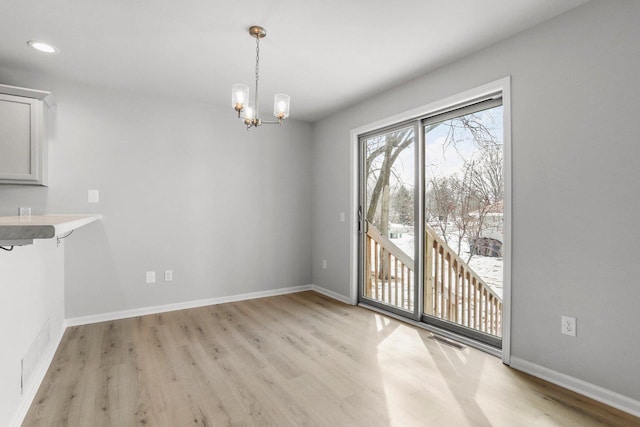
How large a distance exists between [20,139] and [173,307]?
2163 millimetres

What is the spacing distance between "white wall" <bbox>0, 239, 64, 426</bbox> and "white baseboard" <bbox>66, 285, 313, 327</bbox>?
60cm

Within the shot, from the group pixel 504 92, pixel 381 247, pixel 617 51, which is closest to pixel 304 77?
pixel 504 92

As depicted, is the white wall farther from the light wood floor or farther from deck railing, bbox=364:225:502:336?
deck railing, bbox=364:225:502:336

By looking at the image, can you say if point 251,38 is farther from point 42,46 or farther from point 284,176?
point 284,176

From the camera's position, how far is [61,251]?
327 cm

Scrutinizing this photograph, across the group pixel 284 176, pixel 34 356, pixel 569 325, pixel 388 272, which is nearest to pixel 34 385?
pixel 34 356

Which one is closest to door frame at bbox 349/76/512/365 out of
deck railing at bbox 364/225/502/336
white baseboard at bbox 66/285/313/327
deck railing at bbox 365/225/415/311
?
deck railing at bbox 364/225/502/336

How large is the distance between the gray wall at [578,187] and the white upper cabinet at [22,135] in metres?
3.70

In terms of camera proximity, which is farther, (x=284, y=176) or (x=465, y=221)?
(x=284, y=176)

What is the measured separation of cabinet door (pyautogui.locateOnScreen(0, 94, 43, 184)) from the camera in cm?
276

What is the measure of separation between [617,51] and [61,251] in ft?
15.2

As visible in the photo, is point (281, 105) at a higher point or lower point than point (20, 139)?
higher

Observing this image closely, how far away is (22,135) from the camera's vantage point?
9.30ft

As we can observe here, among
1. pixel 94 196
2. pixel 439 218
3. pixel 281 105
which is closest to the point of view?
pixel 281 105
